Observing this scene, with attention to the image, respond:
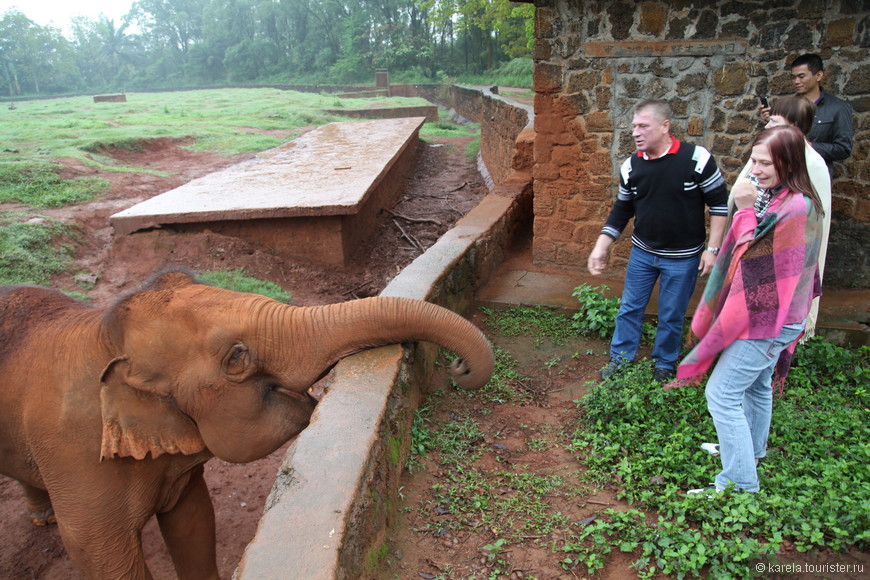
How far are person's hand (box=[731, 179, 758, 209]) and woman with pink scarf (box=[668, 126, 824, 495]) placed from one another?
27 centimetres

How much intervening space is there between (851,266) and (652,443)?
3.47 metres

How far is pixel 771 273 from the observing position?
2875 millimetres

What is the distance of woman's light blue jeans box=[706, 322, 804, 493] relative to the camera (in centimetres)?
294

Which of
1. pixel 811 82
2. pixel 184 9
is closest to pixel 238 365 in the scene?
pixel 811 82

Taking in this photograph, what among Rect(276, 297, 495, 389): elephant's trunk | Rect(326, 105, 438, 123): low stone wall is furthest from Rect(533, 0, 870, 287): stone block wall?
Rect(326, 105, 438, 123): low stone wall

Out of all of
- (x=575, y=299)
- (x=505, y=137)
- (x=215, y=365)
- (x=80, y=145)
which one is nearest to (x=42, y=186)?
(x=80, y=145)

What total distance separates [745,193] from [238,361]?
2741 mm

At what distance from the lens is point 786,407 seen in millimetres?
3881

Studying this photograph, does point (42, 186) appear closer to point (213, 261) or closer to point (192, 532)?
point (213, 261)

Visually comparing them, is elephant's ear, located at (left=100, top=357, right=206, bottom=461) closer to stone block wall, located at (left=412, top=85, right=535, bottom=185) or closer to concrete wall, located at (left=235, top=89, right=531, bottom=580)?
concrete wall, located at (left=235, top=89, right=531, bottom=580)

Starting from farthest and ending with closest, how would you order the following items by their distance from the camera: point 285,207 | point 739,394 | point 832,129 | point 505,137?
point 505,137, point 285,207, point 832,129, point 739,394

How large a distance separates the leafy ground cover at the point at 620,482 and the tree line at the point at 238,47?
137ft

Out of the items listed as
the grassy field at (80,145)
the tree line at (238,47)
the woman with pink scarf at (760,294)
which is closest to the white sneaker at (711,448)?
the woman with pink scarf at (760,294)

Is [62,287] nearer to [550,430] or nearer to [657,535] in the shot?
[550,430]
